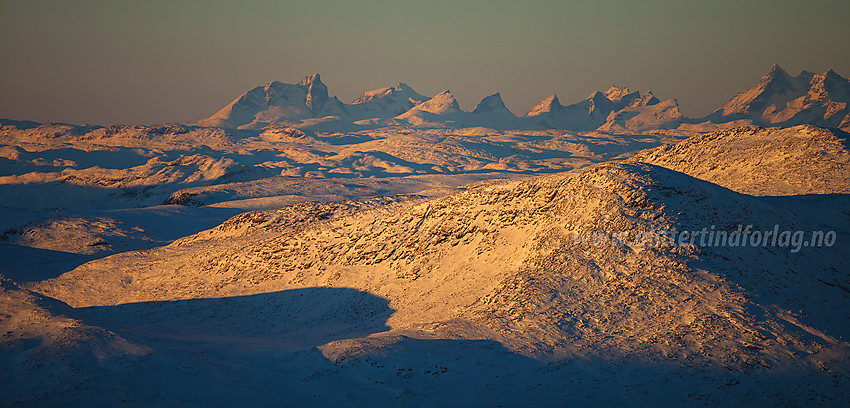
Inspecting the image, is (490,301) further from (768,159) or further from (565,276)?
(768,159)

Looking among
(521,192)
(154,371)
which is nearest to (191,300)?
(154,371)

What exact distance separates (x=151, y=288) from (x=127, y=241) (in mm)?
32212

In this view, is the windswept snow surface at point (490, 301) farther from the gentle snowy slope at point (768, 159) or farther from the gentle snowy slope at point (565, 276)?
the gentle snowy slope at point (768, 159)

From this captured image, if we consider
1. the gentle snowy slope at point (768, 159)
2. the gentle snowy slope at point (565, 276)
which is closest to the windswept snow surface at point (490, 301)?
the gentle snowy slope at point (565, 276)

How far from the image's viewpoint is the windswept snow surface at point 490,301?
23047 mm

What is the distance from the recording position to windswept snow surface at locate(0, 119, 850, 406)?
23.0 m

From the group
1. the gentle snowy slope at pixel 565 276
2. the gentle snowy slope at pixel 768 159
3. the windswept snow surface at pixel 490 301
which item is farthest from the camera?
the gentle snowy slope at pixel 768 159

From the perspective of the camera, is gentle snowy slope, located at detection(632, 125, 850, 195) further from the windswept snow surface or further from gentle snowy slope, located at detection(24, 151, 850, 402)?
gentle snowy slope, located at detection(24, 151, 850, 402)

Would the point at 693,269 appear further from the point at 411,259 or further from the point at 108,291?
the point at 108,291

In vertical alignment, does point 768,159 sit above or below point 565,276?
above

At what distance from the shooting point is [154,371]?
2339 cm

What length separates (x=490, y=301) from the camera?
32.6 meters

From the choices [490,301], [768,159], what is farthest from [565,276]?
[768,159]

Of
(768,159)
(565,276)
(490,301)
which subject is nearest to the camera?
(490,301)
